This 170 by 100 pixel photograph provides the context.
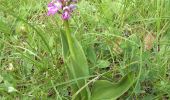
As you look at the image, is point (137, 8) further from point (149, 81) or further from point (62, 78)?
point (62, 78)

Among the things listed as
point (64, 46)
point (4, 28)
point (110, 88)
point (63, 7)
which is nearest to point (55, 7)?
point (63, 7)

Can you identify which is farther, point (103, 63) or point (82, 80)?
point (103, 63)

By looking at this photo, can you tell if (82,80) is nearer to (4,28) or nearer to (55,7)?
(55,7)

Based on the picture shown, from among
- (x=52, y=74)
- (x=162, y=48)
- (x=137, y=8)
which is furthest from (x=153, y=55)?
(x=52, y=74)

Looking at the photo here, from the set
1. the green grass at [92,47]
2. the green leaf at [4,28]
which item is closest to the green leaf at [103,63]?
the green grass at [92,47]

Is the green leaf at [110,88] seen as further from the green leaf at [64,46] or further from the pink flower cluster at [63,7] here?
the pink flower cluster at [63,7]

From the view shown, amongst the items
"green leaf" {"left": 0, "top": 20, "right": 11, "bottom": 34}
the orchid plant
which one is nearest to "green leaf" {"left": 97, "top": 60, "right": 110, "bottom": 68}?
the orchid plant

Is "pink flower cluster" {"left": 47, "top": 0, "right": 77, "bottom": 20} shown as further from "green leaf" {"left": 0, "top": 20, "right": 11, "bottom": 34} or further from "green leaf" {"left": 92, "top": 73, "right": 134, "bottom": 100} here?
"green leaf" {"left": 0, "top": 20, "right": 11, "bottom": 34}
